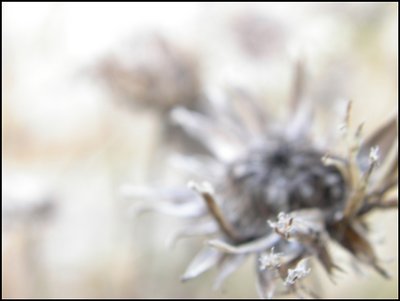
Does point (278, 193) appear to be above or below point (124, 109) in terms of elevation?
above

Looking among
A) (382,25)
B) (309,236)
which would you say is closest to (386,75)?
(382,25)

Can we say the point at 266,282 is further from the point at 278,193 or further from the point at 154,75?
the point at 154,75

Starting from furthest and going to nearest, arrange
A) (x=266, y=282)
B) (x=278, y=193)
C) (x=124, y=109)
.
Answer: (x=124, y=109) < (x=278, y=193) < (x=266, y=282)

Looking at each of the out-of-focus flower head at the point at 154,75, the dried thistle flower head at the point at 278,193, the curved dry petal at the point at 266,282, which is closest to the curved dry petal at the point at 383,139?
the dried thistle flower head at the point at 278,193

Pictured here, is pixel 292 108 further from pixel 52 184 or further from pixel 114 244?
pixel 114 244

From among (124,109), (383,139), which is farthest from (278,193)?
(124,109)

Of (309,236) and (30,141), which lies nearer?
(309,236)

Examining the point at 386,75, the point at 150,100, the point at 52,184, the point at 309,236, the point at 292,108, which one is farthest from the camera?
the point at 386,75
